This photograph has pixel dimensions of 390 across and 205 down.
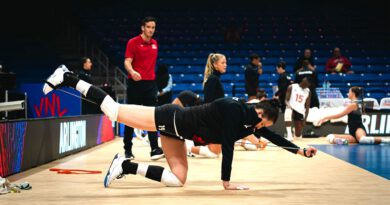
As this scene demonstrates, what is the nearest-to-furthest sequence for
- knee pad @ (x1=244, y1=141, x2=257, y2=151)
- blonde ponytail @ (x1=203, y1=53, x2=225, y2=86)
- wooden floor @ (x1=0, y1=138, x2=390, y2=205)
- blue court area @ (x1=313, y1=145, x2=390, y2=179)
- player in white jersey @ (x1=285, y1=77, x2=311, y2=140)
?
wooden floor @ (x1=0, y1=138, x2=390, y2=205), blue court area @ (x1=313, y1=145, x2=390, y2=179), blonde ponytail @ (x1=203, y1=53, x2=225, y2=86), knee pad @ (x1=244, y1=141, x2=257, y2=151), player in white jersey @ (x1=285, y1=77, x2=311, y2=140)

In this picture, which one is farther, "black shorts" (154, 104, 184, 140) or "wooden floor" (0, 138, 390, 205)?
"black shorts" (154, 104, 184, 140)

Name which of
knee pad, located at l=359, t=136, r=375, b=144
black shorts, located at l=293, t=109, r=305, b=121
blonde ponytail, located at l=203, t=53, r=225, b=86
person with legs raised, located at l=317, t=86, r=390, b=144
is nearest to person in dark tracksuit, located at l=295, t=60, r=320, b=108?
black shorts, located at l=293, t=109, r=305, b=121

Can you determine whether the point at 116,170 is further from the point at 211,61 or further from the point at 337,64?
the point at 337,64

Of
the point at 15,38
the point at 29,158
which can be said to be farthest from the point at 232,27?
the point at 29,158

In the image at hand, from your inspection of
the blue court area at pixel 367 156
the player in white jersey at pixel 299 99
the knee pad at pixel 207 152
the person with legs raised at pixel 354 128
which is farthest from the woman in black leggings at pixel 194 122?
the player in white jersey at pixel 299 99

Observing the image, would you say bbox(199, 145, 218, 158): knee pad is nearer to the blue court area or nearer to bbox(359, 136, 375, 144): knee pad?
the blue court area

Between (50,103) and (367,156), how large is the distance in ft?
19.5

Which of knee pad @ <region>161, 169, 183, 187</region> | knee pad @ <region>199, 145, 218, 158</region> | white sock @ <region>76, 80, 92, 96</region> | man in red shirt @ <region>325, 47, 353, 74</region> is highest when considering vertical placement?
man in red shirt @ <region>325, 47, 353, 74</region>

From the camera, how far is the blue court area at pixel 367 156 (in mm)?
6121

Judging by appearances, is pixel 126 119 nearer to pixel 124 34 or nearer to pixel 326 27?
pixel 124 34

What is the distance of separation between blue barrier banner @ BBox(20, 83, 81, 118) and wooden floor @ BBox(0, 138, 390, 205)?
3.70 metres

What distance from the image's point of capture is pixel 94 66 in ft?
52.7

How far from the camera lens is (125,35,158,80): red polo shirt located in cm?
686

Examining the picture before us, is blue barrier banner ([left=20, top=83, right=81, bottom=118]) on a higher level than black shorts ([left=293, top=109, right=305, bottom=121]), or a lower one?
higher
